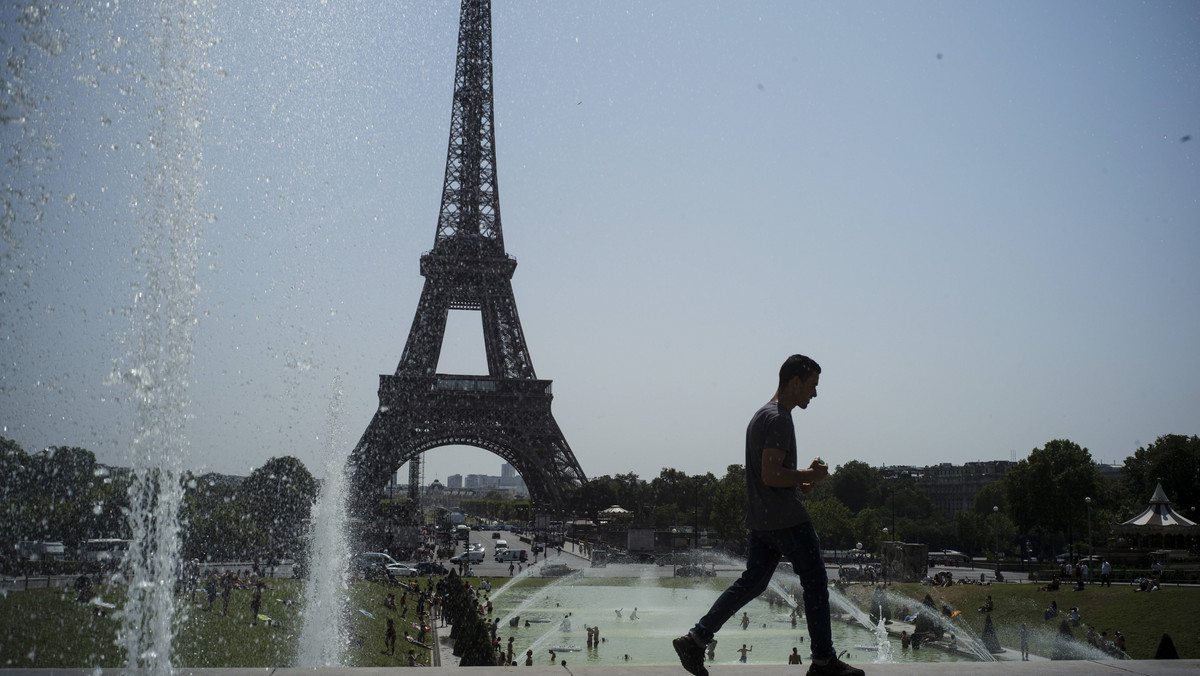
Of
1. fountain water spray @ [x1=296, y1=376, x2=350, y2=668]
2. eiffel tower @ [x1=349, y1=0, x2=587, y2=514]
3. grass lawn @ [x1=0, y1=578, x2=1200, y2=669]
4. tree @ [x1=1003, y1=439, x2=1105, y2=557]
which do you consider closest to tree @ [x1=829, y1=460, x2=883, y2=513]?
tree @ [x1=1003, y1=439, x2=1105, y2=557]

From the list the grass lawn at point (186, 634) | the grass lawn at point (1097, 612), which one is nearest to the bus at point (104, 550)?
the grass lawn at point (186, 634)

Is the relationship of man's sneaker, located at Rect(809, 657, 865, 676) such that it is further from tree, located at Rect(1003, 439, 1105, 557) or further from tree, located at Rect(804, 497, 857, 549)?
tree, located at Rect(1003, 439, 1105, 557)

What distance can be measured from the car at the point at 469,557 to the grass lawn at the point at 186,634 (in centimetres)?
2475

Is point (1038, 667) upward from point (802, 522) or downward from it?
downward

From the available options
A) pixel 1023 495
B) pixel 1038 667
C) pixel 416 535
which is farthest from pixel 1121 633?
pixel 416 535

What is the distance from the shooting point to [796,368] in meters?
5.12

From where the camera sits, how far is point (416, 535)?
62.4 metres

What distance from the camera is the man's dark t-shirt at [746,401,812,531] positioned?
15.7 feet

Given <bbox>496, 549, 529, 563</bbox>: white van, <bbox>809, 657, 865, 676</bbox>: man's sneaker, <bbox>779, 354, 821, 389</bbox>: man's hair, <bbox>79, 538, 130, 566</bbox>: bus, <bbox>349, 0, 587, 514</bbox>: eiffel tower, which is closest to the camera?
<bbox>809, 657, 865, 676</bbox>: man's sneaker

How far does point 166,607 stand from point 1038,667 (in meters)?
6.57

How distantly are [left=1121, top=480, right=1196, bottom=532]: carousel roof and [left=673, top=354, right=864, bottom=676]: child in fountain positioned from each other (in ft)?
138

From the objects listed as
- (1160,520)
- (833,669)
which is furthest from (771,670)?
(1160,520)

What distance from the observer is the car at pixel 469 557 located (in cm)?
4940

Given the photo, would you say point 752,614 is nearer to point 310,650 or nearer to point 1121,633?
point 1121,633
